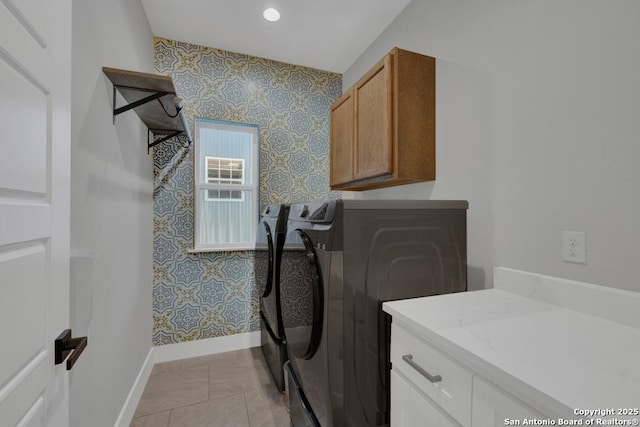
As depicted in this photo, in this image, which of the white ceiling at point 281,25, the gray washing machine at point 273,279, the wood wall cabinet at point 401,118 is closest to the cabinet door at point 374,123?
the wood wall cabinet at point 401,118

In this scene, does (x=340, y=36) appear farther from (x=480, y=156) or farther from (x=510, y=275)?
(x=510, y=275)

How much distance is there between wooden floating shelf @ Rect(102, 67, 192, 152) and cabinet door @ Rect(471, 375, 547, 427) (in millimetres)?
1742

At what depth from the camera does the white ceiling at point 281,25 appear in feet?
6.59

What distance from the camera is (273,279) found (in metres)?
1.82

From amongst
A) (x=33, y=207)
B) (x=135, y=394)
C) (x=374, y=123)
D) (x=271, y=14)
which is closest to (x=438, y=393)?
(x=33, y=207)

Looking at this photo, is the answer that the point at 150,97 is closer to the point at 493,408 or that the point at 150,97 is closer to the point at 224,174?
the point at 224,174

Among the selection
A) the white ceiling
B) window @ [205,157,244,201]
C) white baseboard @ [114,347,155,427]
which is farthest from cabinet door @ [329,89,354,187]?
white baseboard @ [114,347,155,427]

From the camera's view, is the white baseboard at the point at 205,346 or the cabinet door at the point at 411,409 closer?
the cabinet door at the point at 411,409

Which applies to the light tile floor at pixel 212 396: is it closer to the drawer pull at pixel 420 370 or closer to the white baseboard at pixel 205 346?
the white baseboard at pixel 205 346

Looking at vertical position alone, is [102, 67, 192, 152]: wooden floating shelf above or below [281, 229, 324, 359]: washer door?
above

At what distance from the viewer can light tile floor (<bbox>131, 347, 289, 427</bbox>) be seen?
169 centimetres

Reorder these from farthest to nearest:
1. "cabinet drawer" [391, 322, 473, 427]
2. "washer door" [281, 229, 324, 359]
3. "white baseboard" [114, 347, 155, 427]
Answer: "white baseboard" [114, 347, 155, 427]
"washer door" [281, 229, 324, 359]
"cabinet drawer" [391, 322, 473, 427]

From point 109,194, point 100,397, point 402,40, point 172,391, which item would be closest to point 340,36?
point 402,40

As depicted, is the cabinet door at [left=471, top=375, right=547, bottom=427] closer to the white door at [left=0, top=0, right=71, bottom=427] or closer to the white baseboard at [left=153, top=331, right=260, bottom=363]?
the white door at [left=0, top=0, right=71, bottom=427]
